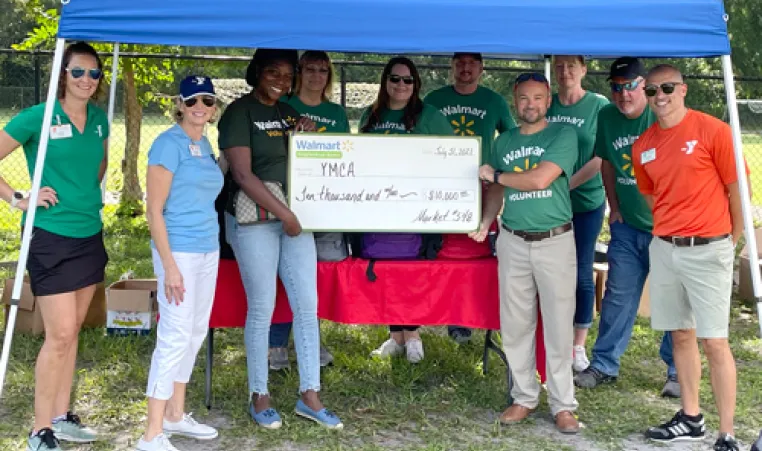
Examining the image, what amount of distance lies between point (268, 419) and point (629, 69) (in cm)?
255

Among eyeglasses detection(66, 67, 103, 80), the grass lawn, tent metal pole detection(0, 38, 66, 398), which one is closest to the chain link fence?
eyeglasses detection(66, 67, 103, 80)

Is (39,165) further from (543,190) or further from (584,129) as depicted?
(584,129)

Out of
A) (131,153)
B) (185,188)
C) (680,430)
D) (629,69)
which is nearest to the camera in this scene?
(185,188)

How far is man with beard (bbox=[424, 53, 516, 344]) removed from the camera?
17.1ft

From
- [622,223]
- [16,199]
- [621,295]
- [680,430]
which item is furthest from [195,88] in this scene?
[680,430]

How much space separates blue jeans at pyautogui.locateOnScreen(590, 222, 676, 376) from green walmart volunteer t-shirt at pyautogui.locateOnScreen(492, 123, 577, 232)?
29.6 inches

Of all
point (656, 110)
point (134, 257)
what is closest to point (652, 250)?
point (656, 110)

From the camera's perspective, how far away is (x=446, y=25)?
3.53 metres

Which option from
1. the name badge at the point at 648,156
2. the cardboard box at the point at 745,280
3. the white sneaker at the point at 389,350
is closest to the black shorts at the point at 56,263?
the white sneaker at the point at 389,350

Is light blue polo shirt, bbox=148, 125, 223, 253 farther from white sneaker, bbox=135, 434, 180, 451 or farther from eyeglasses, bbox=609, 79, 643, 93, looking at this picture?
eyeglasses, bbox=609, 79, 643, 93

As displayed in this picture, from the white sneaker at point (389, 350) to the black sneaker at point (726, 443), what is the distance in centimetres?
205

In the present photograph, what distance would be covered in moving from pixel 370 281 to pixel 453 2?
1527mm

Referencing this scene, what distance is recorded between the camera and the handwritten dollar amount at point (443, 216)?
4.24 m

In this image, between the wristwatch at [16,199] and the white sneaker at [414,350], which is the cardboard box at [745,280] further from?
the wristwatch at [16,199]
